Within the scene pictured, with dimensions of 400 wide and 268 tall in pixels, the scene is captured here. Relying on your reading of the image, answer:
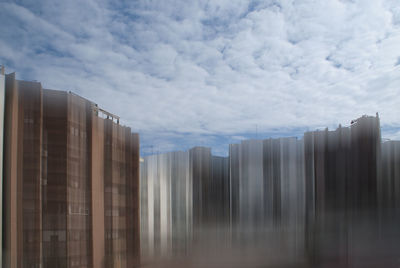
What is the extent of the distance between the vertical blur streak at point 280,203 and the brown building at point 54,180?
206cm

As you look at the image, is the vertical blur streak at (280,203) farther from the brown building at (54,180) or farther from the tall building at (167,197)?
the brown building at (54,180)

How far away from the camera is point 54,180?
8.55ft

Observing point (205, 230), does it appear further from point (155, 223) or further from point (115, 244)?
point (115, 244)

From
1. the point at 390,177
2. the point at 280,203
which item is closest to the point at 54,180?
the point at 280,203

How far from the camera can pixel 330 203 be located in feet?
17.6

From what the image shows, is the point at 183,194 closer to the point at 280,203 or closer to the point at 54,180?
the point at 280,203

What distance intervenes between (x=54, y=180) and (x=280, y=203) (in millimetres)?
4258

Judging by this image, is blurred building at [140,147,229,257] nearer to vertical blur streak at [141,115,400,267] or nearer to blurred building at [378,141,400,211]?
vertical blur streak at [141,115,400,267]

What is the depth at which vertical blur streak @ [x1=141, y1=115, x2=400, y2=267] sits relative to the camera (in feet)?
16.6

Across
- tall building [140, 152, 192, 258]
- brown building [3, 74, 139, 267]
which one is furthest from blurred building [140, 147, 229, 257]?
brown building [3, 74, 139, 267]

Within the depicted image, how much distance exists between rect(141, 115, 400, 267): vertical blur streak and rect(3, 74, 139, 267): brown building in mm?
2060

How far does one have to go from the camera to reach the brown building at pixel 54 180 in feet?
7.93

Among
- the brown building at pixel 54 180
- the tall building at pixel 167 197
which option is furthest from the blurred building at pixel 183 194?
the brown building at pixel 54 180

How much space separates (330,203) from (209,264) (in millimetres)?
2362
